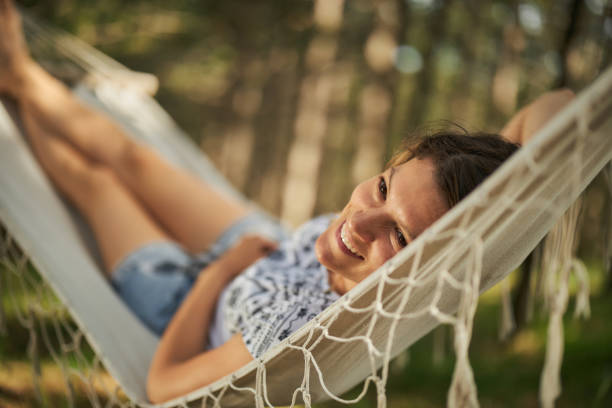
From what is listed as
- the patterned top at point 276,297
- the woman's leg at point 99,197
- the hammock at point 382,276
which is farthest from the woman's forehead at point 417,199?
the woman's leg at point 99,197

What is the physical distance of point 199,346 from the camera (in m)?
1.34

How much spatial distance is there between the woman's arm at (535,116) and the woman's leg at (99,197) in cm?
119

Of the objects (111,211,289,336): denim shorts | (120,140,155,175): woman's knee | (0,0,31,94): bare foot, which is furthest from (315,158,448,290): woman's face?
(0,0,31,94): bare foot

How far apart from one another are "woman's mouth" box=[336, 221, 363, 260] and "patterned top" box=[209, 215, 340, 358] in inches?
6.8

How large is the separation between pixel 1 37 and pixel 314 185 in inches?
99.8

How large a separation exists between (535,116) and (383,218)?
0.63 m

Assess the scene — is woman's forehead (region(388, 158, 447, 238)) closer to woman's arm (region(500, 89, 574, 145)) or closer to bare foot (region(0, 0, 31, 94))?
woman's arm (region(500, 89, 574, 145))

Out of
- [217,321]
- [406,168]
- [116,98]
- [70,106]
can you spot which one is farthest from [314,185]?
[406,168]

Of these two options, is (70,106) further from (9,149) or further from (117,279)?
(117,279)

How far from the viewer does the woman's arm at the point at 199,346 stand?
114 cm

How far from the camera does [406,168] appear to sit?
1053mm

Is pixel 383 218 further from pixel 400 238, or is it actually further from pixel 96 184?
pixel 96 184

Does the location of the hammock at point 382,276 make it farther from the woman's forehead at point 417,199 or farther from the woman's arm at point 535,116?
the woman's arm at point 535,116

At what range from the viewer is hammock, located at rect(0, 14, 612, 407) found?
2.44ft
